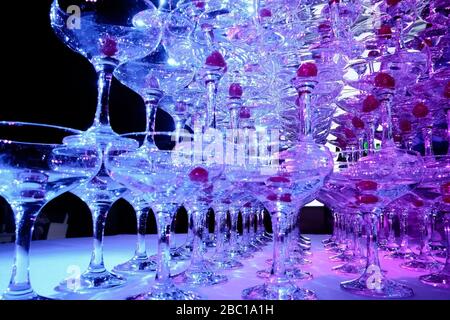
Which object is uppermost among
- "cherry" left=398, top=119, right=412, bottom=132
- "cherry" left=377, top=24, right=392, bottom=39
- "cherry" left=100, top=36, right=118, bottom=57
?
"cherry" left=377, top=24, right=392, bottom=39

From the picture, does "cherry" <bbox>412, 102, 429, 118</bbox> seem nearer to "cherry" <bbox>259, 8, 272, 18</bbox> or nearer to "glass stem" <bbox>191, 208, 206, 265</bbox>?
"cherry" <bbox>259, 8, 272, 18</bbox>

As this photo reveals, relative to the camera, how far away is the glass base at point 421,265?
1125 mm

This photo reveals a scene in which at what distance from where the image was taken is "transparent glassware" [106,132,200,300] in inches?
27.0

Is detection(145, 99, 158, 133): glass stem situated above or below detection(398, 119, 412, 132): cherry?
below

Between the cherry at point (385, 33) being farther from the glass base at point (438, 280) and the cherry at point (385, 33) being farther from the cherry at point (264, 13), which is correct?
the glass base at point (438, 280)

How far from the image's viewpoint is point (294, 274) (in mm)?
972

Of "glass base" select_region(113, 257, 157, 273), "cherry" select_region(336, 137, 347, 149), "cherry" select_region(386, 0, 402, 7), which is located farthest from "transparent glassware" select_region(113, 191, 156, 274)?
"cherry" select_region(336, 137, 347, 149)

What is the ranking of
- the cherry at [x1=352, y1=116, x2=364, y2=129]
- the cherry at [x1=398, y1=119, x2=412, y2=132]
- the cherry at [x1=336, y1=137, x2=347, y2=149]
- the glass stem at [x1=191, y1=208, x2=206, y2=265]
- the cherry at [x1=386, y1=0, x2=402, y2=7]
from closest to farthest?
1. the glass stem at [x1=191, y1=208, x2=206, y2=265]
2. the cherry at [x1=386, y1=0, x2=402, y2=7]
3. the cherry at [x1=398, y1=119, x2=412, y2=132]
4. the cherry at [x1=352, y1=116, x2=364, y2=129]
5. the cherry at [x1=336, y1=137, x2=347, y2=149]

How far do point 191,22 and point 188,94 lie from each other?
0.74 ft

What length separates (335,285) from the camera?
2.83ft

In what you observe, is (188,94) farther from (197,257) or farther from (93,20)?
(197,257)

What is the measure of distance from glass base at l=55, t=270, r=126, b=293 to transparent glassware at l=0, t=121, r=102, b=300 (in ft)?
0.35

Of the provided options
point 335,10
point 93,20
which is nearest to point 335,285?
point 93,20

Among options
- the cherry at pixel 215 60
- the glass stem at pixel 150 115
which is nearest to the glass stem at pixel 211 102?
the cherry at pixel 215 60
